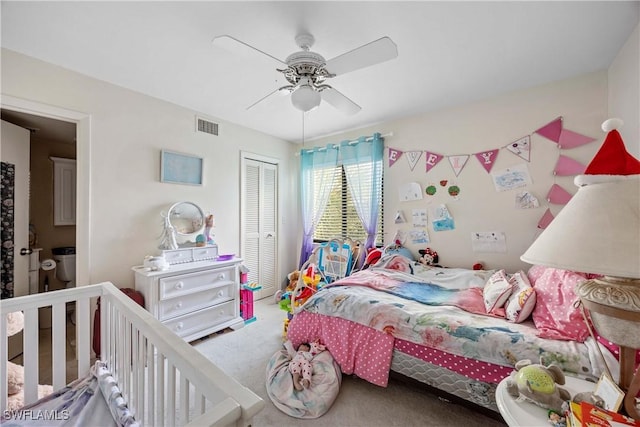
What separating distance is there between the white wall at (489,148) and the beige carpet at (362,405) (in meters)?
1.46

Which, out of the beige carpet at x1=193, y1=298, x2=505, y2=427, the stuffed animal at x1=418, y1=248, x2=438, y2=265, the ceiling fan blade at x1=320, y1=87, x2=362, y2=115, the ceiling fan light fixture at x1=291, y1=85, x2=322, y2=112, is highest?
the ceiling fan blade at x1=320, y1=87, x2=362, y2=115

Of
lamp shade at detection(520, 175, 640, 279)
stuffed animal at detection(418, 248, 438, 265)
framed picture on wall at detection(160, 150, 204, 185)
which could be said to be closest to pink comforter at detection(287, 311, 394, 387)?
lamp shade at detection(520, 175, 640, 279)

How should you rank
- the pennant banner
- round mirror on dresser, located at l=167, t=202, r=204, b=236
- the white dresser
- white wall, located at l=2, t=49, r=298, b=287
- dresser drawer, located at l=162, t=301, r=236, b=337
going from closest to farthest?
1. white wall, located at l=2, t=49, r=298, b=287
2. the white dresser
3. dresser drawer, located at l=162, t=301, r=236, b=337
4. round mirror on dresser, located at l=167, t=202, r=204, b=236
5. the pennant banner

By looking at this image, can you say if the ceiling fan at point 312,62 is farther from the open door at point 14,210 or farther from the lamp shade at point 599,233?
the open door at point 14,210

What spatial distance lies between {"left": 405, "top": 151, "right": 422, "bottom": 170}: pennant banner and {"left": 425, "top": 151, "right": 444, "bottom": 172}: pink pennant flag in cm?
10

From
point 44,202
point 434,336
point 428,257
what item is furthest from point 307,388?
point 44,202

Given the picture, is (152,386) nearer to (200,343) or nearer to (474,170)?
(200,343)

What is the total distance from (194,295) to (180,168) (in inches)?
52.1

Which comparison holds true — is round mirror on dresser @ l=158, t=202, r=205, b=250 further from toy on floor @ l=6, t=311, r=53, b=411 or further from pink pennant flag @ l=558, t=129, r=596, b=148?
pink pennant flag @ l=558, t=129, r=596, b=148

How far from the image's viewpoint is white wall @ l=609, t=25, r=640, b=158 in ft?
5.34

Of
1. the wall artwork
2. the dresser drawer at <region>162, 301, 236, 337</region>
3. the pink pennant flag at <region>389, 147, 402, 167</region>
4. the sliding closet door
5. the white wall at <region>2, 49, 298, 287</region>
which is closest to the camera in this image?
the white wall at <region>2, 49, 298, 287</region>

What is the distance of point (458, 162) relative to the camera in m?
2.77

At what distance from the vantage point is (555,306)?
1499 mm

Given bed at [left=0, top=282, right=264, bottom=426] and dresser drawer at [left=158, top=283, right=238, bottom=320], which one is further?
dresser drawer at [left=158, top=283, right=238, bottom=320]
